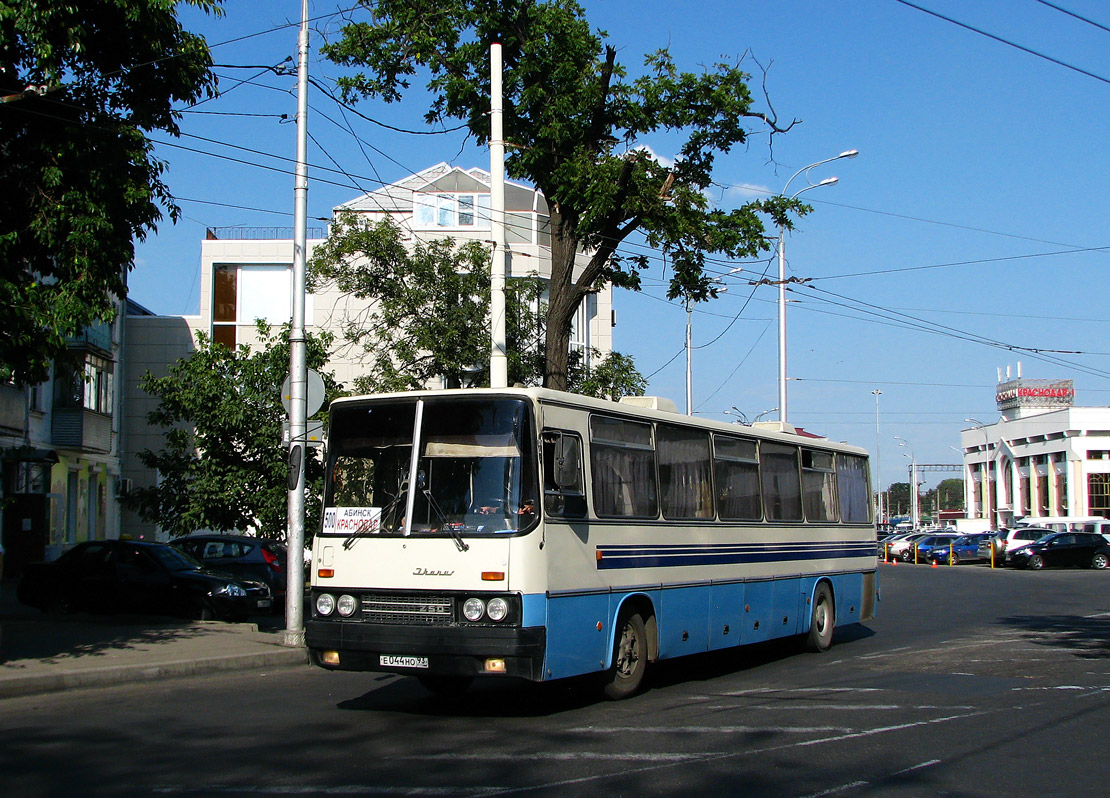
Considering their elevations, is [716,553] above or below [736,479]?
below

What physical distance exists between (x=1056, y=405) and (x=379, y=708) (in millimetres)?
88340

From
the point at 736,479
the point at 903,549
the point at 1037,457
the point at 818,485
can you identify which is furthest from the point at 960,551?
the point at 736,479

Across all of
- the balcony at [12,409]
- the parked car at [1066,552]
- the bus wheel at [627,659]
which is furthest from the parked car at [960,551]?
the bus wheel at [627,659]

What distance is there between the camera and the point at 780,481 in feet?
50.1

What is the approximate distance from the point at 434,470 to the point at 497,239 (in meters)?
6.58

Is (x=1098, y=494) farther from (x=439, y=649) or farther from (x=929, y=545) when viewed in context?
(x=439, y=649)

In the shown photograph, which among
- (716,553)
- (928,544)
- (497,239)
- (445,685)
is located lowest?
(445,685)

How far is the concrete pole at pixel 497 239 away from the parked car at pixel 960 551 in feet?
144

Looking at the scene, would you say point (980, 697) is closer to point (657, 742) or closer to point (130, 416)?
point (657, 742)

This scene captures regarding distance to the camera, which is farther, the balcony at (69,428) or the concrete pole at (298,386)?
the balcony at (69,428)

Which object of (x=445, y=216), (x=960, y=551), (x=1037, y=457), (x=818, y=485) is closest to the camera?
(x=818, y=485)

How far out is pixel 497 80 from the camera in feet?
54.2

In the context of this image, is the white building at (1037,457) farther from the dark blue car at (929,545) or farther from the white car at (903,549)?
the dark blue car at (929,545)

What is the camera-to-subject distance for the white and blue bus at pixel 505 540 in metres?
9.53
